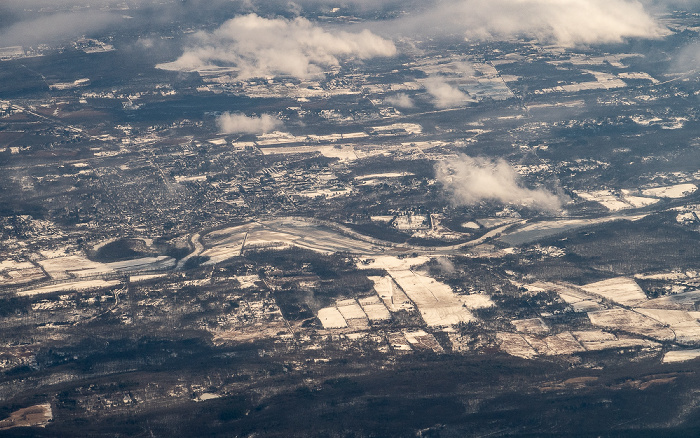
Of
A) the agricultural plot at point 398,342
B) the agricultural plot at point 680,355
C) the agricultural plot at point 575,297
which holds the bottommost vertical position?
the agricultural plot at point 575,297

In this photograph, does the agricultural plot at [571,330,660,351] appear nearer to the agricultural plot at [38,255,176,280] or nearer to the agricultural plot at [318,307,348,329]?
the agricultural plot at [318,307,348,329]

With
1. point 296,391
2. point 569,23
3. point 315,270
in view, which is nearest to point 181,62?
point 569,23

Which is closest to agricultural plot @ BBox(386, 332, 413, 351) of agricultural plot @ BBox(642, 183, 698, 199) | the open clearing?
the open clearing

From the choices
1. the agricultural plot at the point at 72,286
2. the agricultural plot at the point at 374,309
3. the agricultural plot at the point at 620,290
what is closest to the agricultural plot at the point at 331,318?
the agricultural plot at the point at 374,309

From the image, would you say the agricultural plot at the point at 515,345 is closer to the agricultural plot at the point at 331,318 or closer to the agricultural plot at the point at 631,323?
the agricultural plot at the point at 631,323

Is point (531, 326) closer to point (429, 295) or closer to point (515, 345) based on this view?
point (515, 345)

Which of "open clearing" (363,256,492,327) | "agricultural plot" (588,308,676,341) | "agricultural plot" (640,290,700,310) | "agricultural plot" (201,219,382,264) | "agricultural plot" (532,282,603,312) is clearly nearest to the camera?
"agricultural plot" (588,308,676,341)
